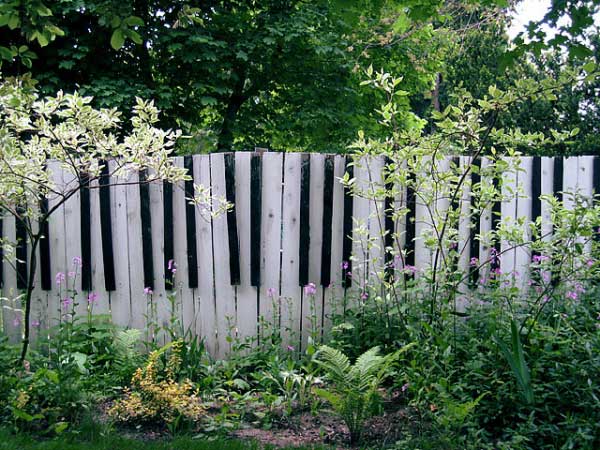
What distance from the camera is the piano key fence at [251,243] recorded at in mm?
5113

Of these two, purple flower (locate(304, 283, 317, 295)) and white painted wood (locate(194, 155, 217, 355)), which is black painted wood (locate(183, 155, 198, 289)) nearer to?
white painted wood (locate(194, 155, 217, 355))

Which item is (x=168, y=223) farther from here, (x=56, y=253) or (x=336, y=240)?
(x=336, y=240)

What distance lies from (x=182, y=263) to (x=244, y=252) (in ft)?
1.86

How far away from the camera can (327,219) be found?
520 cm

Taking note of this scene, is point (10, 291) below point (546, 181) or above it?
below

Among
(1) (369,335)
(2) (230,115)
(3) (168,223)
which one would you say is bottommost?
(1) (369,335)

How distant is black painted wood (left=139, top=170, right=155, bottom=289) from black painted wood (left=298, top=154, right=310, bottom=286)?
52.1 inches

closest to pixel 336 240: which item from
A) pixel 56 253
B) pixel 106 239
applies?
pixel 106 239

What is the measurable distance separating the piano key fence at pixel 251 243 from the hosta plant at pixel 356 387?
108 centimetres

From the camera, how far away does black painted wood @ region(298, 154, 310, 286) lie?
5188 millimetres

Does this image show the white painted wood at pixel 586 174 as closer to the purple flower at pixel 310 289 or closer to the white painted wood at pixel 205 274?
the purple flower at pixel 310 289

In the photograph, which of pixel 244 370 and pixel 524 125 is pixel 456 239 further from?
pixel 524 125

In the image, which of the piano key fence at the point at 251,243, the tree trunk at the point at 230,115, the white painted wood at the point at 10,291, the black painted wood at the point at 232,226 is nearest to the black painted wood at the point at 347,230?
the piano key fence at the point at 251,243

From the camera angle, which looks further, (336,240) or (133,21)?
(336,240)
